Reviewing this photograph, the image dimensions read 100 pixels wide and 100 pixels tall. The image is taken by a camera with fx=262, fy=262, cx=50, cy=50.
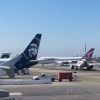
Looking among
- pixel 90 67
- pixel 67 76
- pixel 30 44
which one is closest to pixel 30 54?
pixel 30 44

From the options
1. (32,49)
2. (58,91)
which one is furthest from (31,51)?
(58,91)

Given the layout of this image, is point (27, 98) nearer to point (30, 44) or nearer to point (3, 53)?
point (30, 44)

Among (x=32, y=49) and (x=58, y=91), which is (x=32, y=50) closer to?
(x=32, y=49)

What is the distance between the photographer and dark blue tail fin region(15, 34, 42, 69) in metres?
47.0

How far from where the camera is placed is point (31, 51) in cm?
4762

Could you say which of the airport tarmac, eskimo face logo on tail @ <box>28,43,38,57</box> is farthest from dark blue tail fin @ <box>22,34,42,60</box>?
the airport tarmac

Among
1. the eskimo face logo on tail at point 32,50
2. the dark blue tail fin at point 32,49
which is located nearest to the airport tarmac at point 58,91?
the dark blue tail fin at point 32,49

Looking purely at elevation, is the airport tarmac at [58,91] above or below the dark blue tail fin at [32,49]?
below

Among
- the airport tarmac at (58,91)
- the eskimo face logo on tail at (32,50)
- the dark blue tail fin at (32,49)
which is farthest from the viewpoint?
the eskimo face logo on tail at (32,50)

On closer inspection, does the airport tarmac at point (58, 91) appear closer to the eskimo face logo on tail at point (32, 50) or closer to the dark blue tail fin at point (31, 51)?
the dark blue tail fin at point (31, 51)

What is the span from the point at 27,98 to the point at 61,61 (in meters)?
100

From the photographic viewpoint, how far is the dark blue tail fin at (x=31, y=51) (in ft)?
154

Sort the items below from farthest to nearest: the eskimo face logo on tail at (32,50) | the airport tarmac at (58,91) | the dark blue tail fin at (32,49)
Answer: the eskimo face logo on tail at (32,50)
the dark blue tail fin at (32,49)
the airport tarmac at (58,91)

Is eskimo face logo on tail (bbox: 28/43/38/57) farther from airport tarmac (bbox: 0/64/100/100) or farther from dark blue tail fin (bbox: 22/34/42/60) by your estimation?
airport tarmac (bbox: 0/64/100/100)
